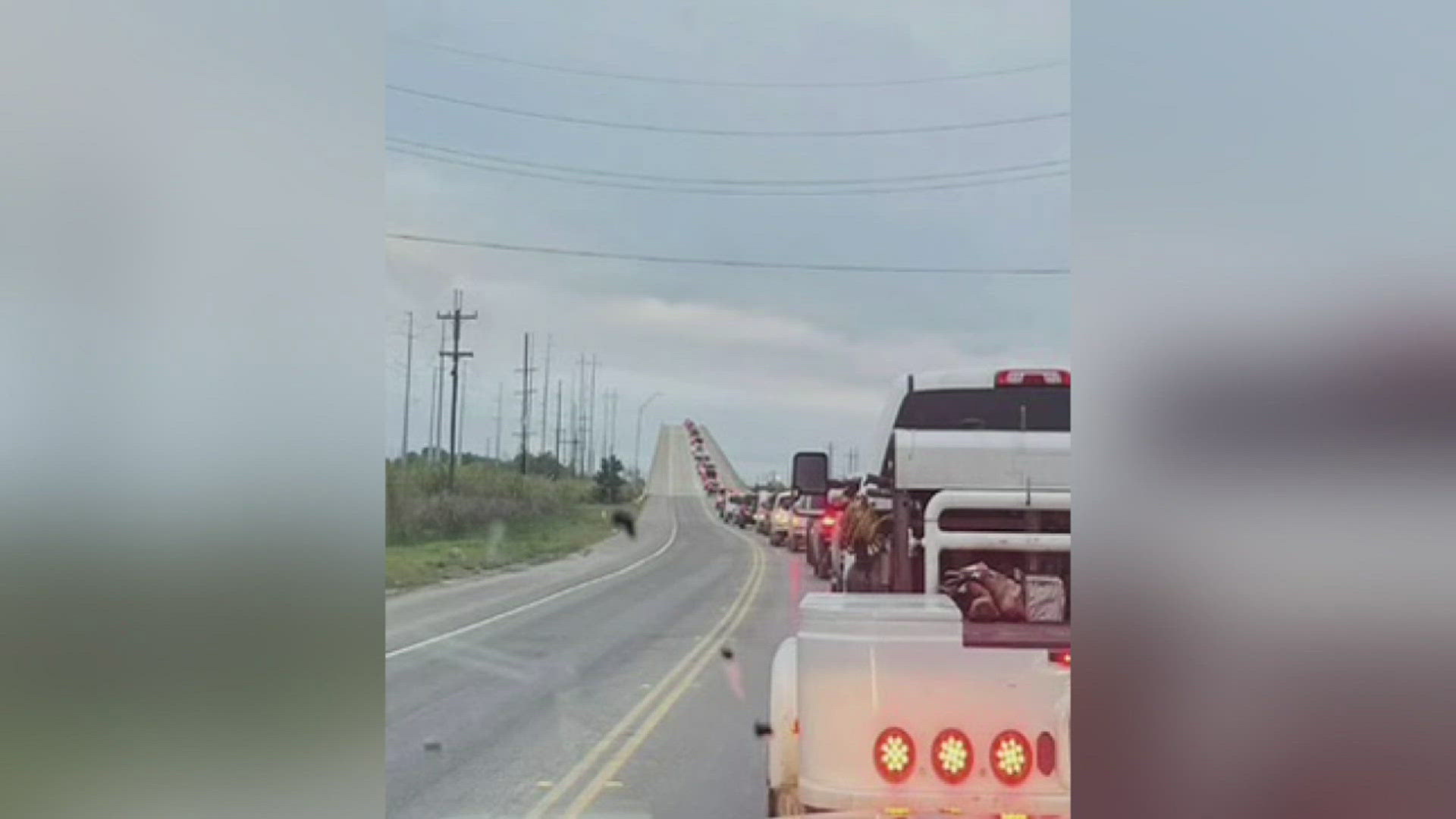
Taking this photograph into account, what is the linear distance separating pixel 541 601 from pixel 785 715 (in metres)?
0.46

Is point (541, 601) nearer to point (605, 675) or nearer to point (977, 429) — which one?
point (605, 675)

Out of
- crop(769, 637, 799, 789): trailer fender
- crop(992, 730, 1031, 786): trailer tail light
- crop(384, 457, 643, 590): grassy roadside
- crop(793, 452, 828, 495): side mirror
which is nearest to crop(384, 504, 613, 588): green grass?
crop(384, 457, 643, 590): grassy roadside

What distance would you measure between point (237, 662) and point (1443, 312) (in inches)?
46.1

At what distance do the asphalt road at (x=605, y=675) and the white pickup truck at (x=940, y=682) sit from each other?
8.6 inches

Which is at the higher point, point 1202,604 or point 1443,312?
point 1443,312

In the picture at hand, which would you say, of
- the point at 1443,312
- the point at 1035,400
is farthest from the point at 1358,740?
the point at 1035,400

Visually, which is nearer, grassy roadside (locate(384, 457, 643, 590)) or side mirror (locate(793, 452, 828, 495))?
grassy roadside (locate(384, 457, 643, 590))

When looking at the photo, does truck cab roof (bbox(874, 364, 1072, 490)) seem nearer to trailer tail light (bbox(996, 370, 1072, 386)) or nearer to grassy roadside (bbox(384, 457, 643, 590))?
trailer tail light (bbox(996, 370, 1072, 386))

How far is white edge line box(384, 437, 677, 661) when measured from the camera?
1.81m

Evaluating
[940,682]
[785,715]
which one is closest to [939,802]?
[940,682]

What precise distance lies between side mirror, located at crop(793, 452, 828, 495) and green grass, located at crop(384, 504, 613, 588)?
297mm

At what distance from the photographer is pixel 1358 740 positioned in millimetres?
1060

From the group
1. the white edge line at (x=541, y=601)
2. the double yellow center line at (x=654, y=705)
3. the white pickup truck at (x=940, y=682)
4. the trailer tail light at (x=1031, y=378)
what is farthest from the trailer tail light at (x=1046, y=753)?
the double yellow center line at (x=654, y=705)

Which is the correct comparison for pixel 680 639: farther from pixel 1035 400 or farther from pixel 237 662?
pixel 237 662
